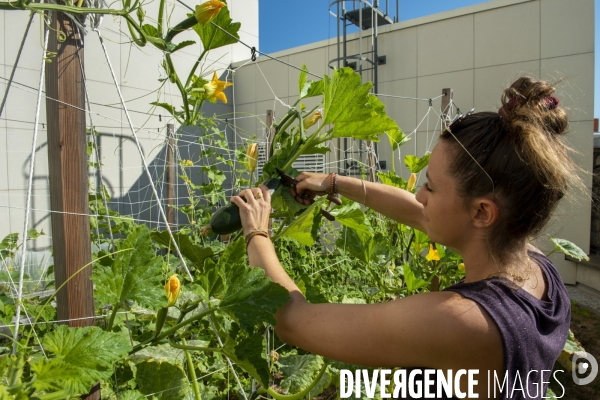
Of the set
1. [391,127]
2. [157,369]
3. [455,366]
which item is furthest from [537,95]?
[157,369]

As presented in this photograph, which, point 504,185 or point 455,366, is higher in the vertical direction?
point 504,185

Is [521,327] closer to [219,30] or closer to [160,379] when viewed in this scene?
[160,379]

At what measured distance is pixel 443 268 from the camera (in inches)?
63.9

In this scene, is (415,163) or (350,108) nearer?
(350,108)

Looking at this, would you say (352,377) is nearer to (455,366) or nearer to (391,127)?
(455,366)

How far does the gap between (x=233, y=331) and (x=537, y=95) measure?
2.20 ft

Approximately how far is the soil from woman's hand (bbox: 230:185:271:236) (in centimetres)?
198

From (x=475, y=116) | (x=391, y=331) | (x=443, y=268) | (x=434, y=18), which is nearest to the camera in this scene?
(x=391, y=331)

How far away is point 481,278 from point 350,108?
393mm

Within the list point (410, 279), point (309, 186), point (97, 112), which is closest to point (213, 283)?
point (309, 186)

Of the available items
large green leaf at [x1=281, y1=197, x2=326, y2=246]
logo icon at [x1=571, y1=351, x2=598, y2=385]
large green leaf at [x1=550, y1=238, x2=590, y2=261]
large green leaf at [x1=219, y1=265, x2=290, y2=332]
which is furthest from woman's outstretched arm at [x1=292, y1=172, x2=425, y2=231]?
logo icon at [x1=571, y1=351, x2=598, y2=385]

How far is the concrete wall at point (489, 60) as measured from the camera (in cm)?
372

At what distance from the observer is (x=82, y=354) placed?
53 cm

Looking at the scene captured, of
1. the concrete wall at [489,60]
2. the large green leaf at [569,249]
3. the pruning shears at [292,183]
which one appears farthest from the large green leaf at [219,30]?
the concrete wall at [489,60]
